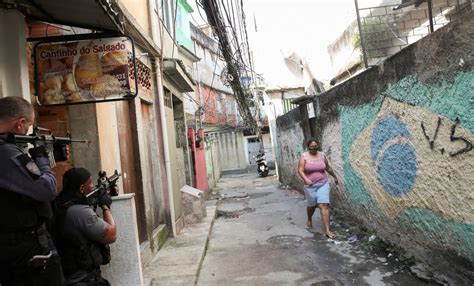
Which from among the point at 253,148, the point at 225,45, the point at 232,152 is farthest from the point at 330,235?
the point at 253,148

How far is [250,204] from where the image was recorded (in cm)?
1155

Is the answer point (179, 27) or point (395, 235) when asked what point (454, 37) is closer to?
point (395, 235)

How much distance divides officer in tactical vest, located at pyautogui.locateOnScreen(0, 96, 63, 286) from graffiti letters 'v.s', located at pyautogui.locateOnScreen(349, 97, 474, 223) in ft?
11.0

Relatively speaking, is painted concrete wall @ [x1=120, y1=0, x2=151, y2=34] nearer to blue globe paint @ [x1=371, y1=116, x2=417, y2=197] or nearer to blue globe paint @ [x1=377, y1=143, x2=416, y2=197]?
blue globe paint @ [x1=371, y1=116, x2=417, y2=197]

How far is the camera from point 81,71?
3.80m

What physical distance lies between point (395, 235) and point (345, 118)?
2.27 m

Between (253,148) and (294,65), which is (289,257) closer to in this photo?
(294,65)

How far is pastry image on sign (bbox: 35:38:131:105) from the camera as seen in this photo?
377 cm

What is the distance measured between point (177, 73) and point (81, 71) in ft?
16.1

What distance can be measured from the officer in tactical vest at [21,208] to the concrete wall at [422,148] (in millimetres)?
3305

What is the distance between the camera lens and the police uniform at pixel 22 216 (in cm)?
225

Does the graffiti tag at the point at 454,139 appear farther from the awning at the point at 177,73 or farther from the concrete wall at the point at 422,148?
the awning at the point at 177,73

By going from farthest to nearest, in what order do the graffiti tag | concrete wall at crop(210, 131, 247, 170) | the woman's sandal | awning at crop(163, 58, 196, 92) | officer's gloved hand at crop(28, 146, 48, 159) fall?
concrete wall at crop(210, 131, 247, 170) → awning at crop(163, 58, 196, 92) → the woman's sandal → the graffiti tag → officer's gloved hand at crop(28, 146, 48, 159)

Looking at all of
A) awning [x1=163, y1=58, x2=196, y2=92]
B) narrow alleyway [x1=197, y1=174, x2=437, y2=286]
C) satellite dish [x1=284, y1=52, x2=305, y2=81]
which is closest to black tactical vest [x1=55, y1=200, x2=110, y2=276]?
narrow alleyway [x1=197, y1=174, x2=437, y2=286]
